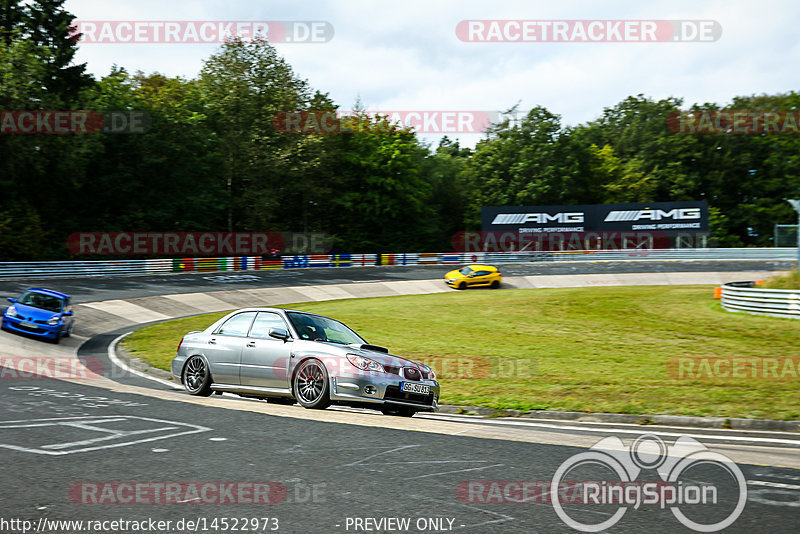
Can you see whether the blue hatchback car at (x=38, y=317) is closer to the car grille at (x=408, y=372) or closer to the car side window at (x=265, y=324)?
the car side window at (x=265, y=324)

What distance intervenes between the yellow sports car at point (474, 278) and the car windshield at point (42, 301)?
24.5m

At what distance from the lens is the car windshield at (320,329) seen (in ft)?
34.6

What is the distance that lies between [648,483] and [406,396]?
15.3 feet

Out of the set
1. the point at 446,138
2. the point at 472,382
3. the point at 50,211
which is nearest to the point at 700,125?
the point at 446,138

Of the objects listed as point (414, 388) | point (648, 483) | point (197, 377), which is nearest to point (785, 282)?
point (414, 388)

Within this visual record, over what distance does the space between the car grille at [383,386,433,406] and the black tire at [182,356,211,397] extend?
334cm

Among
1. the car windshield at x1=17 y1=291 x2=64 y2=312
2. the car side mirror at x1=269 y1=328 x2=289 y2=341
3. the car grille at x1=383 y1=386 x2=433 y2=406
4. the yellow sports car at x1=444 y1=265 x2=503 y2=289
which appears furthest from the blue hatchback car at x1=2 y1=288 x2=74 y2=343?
the yellow sports car at x1=444 y1=265 x2=503 y2=289

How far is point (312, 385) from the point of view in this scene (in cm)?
990

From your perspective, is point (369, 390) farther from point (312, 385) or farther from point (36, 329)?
point (36, 329)

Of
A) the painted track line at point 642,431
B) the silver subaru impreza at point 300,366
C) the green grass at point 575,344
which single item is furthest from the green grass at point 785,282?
the silver subaru impreza at point 300,366

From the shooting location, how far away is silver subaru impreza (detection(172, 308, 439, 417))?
379 inches

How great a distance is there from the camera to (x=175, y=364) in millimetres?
11758

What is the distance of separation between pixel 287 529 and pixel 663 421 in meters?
7.49

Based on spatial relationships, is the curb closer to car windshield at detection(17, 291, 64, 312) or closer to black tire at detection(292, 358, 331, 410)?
black tire at detection(292, 358, 331, 410)
